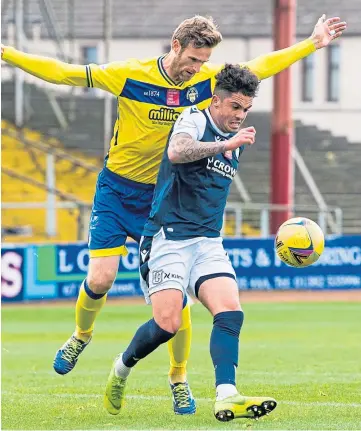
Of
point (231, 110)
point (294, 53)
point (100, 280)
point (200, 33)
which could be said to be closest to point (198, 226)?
point (231, 110)

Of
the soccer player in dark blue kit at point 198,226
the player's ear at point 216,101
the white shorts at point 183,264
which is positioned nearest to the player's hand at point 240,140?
the soccer player in dark blue kit at point 198,226

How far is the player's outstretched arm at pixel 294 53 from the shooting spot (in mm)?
8773

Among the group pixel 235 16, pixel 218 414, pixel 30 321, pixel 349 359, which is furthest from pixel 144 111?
pixel 235 16

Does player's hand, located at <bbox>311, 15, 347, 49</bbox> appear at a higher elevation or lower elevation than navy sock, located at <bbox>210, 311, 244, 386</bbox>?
higher

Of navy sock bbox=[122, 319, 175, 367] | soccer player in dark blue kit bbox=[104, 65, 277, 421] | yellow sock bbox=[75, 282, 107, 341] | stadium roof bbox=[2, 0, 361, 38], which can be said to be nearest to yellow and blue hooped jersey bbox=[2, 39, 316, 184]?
soccer player in dark blue kit bbox=[104, 65, 277, 421]

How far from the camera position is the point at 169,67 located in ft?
27.9

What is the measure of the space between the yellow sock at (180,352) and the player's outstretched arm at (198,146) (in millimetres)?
1459

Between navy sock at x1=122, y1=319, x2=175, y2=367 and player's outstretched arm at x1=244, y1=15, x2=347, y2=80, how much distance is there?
2.01 meters

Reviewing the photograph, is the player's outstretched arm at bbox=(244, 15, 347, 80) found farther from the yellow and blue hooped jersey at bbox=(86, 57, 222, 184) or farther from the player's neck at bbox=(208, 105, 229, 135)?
the player's neck at bbox=(208, 105, 229, 135)

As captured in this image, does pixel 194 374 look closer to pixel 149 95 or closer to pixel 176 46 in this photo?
pixel 149 95

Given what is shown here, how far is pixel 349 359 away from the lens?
11.9 metres

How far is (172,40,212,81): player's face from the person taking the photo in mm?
8094

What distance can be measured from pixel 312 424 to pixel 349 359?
4527mm

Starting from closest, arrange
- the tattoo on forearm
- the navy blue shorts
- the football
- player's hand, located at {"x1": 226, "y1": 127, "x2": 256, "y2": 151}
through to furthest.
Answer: player's hand, located at {"x1": 226, "y1": 127, "x2": 256, "y2": 151} → the tattoo on forearm → the football → the navy blue shorts
